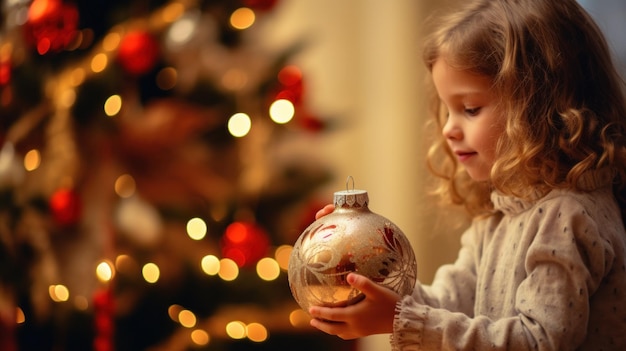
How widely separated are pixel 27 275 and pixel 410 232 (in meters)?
1.07

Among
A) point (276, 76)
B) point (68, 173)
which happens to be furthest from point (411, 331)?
point (68, 173)

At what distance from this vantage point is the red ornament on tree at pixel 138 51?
1745 millimetres

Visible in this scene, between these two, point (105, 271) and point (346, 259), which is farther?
point (105, 271)

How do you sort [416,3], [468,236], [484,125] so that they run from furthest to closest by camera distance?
[416,3], [468,236], [484,125]

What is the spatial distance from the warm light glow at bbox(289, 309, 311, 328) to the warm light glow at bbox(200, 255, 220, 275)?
226 millimetres

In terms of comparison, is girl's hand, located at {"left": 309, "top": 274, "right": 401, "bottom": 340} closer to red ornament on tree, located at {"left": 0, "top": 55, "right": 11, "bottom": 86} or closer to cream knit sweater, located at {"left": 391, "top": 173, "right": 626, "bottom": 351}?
cream knit sweater, located at {"left": 391, "top": 173, "right": 626, "bottom": 351}

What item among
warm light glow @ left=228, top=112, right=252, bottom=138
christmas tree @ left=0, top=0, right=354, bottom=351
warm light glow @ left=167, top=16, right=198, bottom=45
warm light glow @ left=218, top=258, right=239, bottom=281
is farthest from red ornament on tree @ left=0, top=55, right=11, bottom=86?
warm light glow @ left=218, top=258, right=239, bottom=281

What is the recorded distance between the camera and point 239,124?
1.88 metres

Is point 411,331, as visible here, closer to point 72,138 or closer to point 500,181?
point 500,181

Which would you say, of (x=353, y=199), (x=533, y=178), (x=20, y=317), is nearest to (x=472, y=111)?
(x=533, y=178)

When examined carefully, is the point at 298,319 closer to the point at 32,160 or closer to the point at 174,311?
the point at 174,311

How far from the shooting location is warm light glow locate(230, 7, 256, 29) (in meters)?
1.85

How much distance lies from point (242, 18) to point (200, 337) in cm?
76

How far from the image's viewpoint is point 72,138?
185 cm
